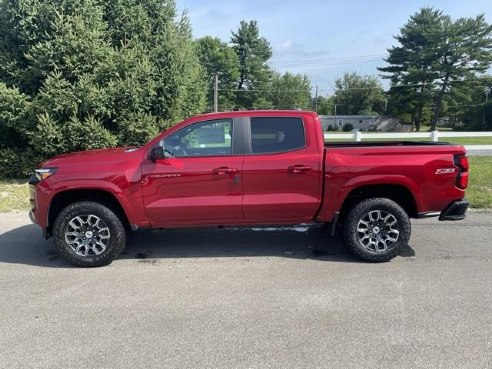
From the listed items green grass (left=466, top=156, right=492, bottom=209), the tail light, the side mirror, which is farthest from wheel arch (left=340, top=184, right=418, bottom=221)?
green grass (left=466, top=156, right=492, bottom=209)

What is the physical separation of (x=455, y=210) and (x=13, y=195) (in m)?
8.46

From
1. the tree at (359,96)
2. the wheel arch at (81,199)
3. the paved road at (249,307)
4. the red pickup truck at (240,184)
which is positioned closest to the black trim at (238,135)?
the red pickup truck at (240,184)

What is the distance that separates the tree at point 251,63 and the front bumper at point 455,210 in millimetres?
70353

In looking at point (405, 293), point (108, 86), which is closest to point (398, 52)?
point (108, 86)

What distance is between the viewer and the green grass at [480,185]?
8071 millimetres

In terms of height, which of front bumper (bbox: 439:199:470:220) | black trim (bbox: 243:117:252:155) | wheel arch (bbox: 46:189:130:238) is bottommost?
front bumper (bbox: 439:199:470:220)

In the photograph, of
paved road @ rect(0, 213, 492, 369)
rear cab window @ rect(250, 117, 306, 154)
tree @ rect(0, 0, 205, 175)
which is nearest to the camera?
paved road @ rect(0, 213, 492, 369)

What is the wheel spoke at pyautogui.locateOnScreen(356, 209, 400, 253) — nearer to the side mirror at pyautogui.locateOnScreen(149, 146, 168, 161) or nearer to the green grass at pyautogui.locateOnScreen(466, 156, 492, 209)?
the side mirror at pyautogui.locateOnScreen(149, 146, 168, 161)

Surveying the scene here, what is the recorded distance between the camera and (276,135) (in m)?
5.18

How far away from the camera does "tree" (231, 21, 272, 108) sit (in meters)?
72.4

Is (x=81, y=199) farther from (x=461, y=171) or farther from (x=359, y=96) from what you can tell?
(x=359, y=96)

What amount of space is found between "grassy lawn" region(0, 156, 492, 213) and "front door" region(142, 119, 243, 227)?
437cm

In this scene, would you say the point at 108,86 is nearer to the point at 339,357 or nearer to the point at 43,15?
the point at 43,15

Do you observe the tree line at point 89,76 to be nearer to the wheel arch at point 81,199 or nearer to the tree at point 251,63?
the wheel arch at point 81,199
